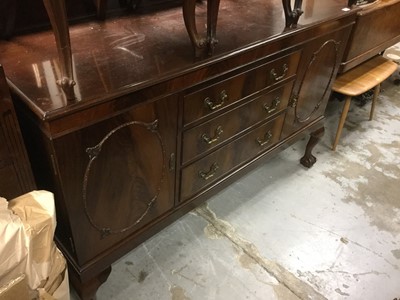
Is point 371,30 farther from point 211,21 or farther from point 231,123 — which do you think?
point 211,21

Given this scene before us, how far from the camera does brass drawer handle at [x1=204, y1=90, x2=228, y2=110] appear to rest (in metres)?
1.07

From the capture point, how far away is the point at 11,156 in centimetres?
81

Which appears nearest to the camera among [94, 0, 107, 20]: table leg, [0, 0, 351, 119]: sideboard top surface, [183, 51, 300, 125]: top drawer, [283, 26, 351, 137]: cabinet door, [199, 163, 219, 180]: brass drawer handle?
[0, 0, 351, 119]: sideboard top surface

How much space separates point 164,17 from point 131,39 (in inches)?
9.3

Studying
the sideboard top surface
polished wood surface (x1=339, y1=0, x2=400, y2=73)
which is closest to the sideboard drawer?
the sideboard top surface

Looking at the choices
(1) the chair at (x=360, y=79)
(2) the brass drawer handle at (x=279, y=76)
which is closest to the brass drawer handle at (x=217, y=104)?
(2) the brass drawer handle at (x=279, y=76)

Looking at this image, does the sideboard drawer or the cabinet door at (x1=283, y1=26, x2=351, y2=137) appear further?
the cabinet door at (x1=283, y1=26, x2=351, y2=137)

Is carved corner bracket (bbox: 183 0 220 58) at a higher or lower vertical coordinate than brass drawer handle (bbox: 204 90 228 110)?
higher

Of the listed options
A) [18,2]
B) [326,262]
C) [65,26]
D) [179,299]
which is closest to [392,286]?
[326,262]

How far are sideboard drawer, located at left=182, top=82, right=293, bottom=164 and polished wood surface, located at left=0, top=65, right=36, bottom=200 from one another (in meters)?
0.44

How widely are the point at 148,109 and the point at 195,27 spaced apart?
0.27 meters

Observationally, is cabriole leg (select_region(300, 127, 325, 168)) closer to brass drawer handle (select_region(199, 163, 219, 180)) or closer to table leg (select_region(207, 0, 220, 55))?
brass drawer handle (select_region(199, 163, 219, 180))

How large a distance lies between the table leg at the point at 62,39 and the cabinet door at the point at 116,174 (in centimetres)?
11

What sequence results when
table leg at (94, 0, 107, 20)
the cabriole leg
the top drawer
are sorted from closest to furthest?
1. the top drawer
2. table leg at (94, 0, 107, 20)
3. the cabriole leg
